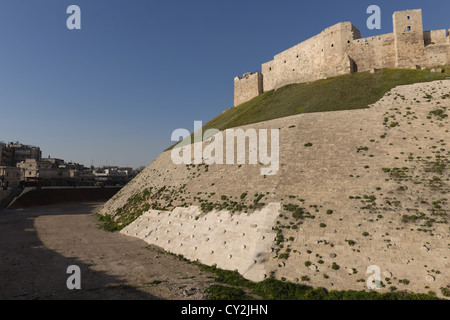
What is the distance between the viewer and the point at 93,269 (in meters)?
17.0

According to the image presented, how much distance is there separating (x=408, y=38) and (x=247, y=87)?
30621 millimetres

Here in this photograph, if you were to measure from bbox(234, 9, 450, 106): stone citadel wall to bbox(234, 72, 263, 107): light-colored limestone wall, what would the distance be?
2.93 m

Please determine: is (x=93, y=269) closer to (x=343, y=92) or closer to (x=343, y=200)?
(x=343, y=200)

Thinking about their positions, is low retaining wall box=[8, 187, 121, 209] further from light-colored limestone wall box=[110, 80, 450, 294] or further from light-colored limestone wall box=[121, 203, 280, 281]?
light-colored limestone wall box=[121, 203, 280, 281]

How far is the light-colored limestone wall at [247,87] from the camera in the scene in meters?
56.9

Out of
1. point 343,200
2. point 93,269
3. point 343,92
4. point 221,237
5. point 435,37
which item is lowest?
point 93,269

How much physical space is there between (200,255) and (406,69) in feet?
123

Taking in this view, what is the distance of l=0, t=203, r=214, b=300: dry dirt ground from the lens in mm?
13260

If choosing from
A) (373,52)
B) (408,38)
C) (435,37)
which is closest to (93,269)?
(373,52)

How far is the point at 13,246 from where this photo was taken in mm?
22344

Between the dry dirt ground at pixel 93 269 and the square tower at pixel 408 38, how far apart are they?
4102cm

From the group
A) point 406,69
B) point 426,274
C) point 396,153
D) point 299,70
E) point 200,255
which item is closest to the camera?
point 426,274
